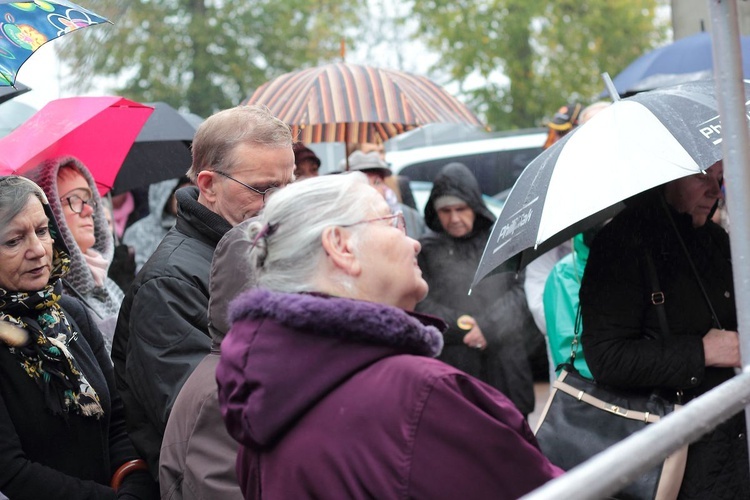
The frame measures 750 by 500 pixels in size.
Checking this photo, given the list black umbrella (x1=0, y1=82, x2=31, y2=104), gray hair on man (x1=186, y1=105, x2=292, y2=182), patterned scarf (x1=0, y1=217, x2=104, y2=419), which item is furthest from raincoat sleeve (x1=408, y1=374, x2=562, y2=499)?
black umbrella (x1=0, y1=82, x2=31, y2=104)

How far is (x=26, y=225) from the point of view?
3188mm

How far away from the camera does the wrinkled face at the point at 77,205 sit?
163 inches

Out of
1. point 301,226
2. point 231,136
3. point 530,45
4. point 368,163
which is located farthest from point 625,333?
point 530,45

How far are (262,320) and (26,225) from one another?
1663mm

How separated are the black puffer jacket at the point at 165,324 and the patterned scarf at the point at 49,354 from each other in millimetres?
151

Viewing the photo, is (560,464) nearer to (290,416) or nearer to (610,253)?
(610,253)

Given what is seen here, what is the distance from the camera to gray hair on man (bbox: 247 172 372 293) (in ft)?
6.23

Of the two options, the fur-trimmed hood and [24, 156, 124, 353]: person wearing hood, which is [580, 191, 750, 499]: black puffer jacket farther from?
[24, 156, 124, 353]: person wearing hood

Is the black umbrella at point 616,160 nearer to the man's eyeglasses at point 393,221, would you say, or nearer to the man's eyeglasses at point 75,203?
the man's eyeglasses at point 393,221

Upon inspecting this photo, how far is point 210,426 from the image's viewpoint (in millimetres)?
2295

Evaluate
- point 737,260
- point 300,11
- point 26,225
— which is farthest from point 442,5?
point 737,260

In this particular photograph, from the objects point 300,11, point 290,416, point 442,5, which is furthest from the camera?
point 300,11

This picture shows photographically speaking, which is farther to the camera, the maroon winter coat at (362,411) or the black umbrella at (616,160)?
the black umbrella at (616,160)

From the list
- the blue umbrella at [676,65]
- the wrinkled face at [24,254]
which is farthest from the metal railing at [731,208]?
the blue umbrella at [676,65]
